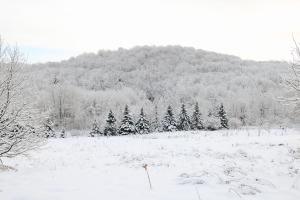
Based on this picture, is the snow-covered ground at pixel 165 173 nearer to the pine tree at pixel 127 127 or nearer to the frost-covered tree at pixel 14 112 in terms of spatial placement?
the frost-covered tree at pixel 14 112

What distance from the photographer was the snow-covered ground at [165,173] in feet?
35.9

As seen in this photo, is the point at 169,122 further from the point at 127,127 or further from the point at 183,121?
the point at 127,127

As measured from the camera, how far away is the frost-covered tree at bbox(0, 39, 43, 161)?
36.3 feet

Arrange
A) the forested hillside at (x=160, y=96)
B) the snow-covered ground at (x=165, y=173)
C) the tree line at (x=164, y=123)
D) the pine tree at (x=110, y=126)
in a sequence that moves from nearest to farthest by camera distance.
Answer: the snow-covered ground at (x=165, y=173), the tree line at (x=164, y=123), the pine tree at (x=110, y=126), the forested hillside at (x=160, y=96)

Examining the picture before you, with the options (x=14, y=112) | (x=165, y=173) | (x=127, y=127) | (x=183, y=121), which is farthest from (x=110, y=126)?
(x=14, y=112)

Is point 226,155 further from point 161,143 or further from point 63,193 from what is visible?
point 63,193

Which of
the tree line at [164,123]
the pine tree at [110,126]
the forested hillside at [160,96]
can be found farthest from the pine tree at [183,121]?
the pine tree at [110,126]

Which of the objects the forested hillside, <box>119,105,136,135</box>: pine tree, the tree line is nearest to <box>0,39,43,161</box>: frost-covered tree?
the forested hillside

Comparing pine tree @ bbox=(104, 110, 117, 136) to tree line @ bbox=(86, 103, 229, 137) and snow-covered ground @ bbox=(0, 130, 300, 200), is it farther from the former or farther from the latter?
snow-covered ground @ bbox=(0, 130, 300, 200)

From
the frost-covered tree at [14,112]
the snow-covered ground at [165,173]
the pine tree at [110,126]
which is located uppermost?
the frost-covered tree at [14,112]

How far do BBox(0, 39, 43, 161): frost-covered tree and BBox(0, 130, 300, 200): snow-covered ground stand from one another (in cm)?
147

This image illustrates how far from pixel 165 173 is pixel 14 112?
20.0 feet

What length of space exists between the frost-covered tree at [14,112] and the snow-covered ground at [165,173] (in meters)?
1.47

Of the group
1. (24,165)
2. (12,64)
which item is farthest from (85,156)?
(12,64)
